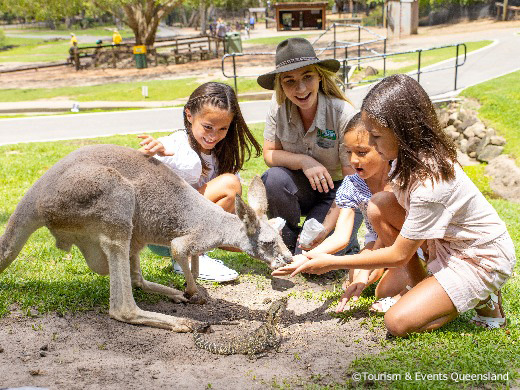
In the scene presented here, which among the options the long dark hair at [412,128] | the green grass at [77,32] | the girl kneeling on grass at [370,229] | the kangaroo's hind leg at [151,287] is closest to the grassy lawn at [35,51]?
the green grass at [77,32]

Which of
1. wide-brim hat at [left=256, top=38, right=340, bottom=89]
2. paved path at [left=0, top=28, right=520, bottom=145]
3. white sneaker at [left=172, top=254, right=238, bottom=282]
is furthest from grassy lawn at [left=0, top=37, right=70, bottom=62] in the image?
white sneaker at [left=172, top=254, right=238, bottom=282]

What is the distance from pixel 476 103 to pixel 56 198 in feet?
29.4

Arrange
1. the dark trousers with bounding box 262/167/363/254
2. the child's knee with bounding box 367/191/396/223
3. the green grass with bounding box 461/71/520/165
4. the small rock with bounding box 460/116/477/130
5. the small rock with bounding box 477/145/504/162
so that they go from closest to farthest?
1. the child's knee with bounding box 367/191/396/223
2. the dark trousers with bounding box 262/167/363/254
3. the small rock with bounding box 477/145/504/162
4. the green grass with bounding box 461/71/520/165
5. the small rock with bounding box 460/116/477/130

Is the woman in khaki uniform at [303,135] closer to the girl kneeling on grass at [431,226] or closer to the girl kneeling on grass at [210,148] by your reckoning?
the girl kneeling on grass at [210,148]

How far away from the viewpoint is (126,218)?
2.91 m

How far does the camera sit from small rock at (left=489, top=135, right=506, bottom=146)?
338 inches

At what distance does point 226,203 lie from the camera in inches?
145

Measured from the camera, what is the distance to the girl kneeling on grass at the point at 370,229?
321 cm

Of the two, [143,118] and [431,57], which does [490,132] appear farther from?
[431,57]

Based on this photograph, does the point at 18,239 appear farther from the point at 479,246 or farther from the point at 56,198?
the point at 479,246

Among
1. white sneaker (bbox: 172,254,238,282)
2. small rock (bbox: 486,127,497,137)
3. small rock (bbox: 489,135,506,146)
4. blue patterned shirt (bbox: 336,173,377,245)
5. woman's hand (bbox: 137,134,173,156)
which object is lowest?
small rock (bbox: 489,135,506,146)

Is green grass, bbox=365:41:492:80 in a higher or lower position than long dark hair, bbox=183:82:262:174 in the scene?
lower

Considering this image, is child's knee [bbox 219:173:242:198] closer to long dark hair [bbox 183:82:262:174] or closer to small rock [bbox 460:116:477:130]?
long dark hair [bbox 183:82:262:174]

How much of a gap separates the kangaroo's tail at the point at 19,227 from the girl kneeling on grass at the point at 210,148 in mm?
Answer: 649
